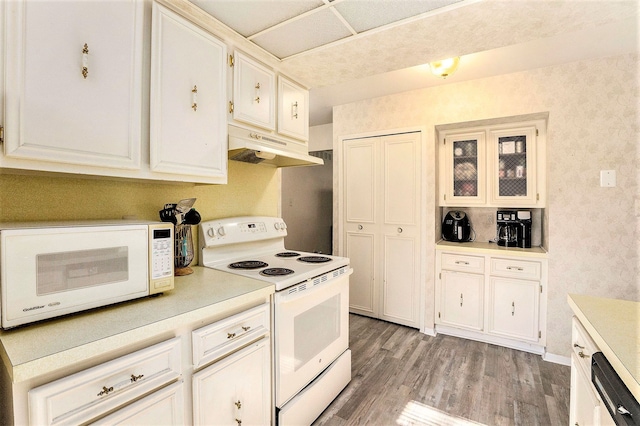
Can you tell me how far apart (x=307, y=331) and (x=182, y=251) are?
2.69 feet

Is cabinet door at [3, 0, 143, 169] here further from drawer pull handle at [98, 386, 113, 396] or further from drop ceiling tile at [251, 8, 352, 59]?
drawer pull handle at [98, 386, 113, 396]

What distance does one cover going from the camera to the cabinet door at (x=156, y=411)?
863mm

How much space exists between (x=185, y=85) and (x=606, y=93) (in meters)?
3.07

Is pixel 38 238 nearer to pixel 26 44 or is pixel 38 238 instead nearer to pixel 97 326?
pixel 97 326

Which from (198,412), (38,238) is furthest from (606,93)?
(38,238)

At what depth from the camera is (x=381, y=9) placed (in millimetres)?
1354

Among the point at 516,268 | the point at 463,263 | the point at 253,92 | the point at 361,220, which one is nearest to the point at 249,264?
the point at 253,92

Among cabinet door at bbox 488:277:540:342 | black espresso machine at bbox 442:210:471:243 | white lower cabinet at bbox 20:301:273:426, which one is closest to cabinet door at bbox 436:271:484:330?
cabinet door at bbox 488:277:540:342

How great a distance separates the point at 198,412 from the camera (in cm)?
108

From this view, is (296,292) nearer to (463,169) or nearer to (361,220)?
(361,220)

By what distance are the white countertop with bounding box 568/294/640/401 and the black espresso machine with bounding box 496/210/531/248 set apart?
6.09ft

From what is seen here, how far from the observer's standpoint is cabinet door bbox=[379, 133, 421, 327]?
10.1ft

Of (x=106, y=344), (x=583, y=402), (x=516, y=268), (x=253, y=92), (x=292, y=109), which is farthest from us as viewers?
(x=516, y=268)

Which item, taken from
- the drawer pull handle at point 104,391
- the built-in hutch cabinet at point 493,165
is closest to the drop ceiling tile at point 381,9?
the drawer pull handle at point 104,391
